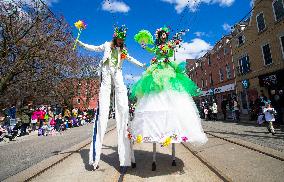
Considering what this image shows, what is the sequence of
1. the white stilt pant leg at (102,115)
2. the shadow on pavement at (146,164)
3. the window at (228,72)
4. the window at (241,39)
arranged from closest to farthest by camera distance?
the shadow on pavement at (146,164), the white stilt pant leg at (102,115), the window at (241,39), the window at (228,72)

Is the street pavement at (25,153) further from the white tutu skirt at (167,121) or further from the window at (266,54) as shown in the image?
the window at (266,54)

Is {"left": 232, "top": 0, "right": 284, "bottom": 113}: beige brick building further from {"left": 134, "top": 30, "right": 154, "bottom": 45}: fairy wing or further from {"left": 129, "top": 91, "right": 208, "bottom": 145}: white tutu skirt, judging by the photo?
{"left": 129, "top": 91, "right": 208, "bottom": 145}: white tutu skirt

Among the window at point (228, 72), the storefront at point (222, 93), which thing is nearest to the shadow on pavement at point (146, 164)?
the storefront at point (222, 93)

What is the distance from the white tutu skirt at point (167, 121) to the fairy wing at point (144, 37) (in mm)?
1453

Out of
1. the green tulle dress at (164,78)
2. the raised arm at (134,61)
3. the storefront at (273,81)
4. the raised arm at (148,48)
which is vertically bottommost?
the green tulle dress at (164,78)

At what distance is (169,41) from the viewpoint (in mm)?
5480

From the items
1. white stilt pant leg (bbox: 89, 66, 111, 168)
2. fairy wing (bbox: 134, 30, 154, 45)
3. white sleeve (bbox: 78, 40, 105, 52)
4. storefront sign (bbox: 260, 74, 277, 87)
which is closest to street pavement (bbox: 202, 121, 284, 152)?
fairy wing (bbox: 134, 30, 154, 45)

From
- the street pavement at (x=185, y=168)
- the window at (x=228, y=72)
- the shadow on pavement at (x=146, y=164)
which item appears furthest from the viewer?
the window at (x=228, y=72)

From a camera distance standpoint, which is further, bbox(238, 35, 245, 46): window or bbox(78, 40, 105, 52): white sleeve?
bbox(238, 35, 245, 46): window

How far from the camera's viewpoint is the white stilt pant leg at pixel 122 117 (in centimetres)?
501

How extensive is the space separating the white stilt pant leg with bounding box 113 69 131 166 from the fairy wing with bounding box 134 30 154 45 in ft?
2.64

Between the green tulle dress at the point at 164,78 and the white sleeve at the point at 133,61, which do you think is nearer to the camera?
the green tulle dress at the point at 164,78

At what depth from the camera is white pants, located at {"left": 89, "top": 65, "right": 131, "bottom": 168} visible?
16.7ft

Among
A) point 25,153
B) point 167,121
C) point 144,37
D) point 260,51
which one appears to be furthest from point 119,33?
point 260,51
